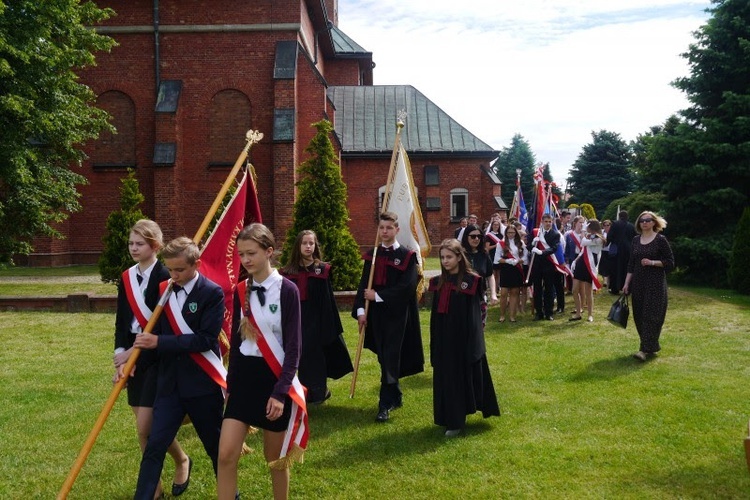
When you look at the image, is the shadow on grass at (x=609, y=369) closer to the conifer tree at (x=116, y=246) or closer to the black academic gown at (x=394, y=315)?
the black academic gown at (x=394, y=315)

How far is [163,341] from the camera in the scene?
4027 millimetres

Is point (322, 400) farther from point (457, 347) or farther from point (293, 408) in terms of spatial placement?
point (293, 408)

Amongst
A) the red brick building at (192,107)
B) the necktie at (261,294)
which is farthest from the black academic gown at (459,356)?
the red brick building at (192,107)

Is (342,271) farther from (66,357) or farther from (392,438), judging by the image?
(392,438)

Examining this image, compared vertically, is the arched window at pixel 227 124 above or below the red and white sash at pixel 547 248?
above

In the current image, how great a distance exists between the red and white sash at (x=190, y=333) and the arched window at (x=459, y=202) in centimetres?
2696

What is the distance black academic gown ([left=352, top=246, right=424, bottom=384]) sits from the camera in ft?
22.1

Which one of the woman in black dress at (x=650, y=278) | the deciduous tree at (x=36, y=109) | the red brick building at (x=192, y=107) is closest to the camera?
the woman in black dress at (x=650, y=278)

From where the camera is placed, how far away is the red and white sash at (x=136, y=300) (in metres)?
4.43

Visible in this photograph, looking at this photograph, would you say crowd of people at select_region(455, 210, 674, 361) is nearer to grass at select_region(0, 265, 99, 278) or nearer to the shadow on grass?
the shadow on grass

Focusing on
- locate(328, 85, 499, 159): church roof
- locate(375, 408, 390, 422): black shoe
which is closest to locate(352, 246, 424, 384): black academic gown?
locate(375, 408, 390, 422): black shoe

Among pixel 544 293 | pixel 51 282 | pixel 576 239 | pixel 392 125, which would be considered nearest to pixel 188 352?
pixel 544 293

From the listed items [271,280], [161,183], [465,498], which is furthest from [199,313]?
[161,183]

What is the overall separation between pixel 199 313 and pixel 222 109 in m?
21.0
